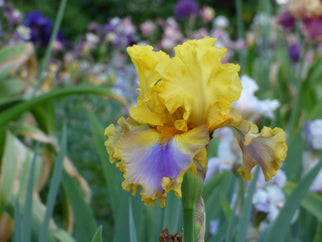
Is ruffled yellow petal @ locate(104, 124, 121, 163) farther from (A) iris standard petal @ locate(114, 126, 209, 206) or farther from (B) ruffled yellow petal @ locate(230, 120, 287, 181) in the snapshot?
(B) ruffled yellow petal @ locate(230, 120, 287, 181)

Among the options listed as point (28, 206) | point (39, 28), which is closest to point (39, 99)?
point (28, 206)

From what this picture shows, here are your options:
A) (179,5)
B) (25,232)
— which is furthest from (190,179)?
(179,5)

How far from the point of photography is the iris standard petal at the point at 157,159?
454 millimetres

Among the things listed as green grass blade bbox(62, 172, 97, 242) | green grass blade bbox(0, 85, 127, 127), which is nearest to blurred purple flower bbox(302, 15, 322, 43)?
green grass blade bbox(0, 85, 127, 127)

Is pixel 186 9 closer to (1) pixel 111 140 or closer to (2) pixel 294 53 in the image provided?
(2) pixel 294 53

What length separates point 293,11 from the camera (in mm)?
1883

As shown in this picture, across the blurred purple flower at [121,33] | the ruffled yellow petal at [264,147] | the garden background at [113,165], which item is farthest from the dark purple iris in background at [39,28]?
the ruffled yellow petal at [264,147]

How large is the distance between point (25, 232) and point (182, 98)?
1.55 ft

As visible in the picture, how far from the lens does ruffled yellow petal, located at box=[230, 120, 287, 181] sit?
0.50 meters

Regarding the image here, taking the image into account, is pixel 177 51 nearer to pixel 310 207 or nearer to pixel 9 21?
pixel 310 207

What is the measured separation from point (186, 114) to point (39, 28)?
2.30m

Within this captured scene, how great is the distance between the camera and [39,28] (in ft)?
8.40

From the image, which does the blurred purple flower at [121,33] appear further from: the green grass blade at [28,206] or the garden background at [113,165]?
the green grass blade at [28,206]

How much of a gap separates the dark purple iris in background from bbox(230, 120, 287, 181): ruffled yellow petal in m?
2.30
